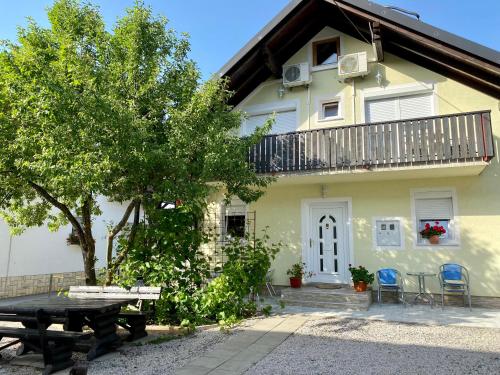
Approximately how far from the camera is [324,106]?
10.5m

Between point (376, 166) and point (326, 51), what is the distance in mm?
4485

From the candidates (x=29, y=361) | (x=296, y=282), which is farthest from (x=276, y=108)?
(x=29, y=361)

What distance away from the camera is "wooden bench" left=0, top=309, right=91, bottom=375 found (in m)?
4.43

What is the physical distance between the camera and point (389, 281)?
851 cm

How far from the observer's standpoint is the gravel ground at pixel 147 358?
4465 mm

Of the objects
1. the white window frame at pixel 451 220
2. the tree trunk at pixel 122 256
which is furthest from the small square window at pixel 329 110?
the tree trunk at pixel 122 256

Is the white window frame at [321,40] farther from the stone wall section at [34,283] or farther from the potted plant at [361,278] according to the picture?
the stone wall section at [34,283]

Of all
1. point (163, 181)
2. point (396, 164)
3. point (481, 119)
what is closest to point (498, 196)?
point (481, 119)

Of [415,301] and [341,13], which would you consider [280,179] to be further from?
[341,13]

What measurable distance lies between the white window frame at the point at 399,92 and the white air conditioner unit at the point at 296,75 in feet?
5.27

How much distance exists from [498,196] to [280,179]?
16.1ft

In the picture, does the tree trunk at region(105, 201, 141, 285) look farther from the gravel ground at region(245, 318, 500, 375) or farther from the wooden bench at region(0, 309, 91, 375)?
the gravel ground at region(245, 318, 500, 375)

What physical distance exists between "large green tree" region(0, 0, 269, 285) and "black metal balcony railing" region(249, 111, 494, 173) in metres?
2.19

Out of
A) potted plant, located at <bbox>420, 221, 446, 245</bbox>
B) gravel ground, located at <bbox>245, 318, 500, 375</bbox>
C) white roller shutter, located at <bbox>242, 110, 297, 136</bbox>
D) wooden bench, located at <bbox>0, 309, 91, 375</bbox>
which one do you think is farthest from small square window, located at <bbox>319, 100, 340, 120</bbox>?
wooden bench, located at <bbox>0, 309, 91, 375</bbox>
